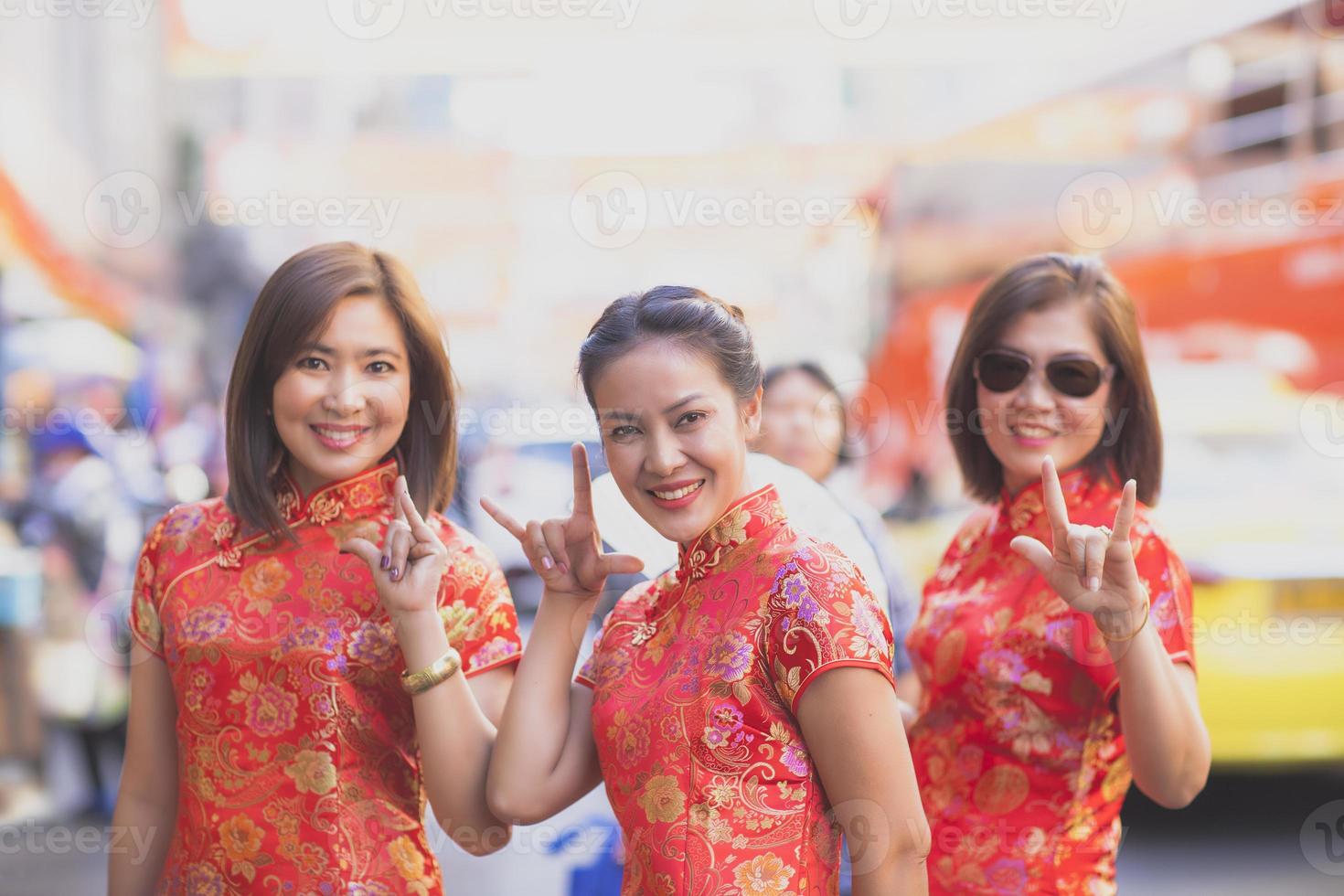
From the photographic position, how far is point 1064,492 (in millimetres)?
2256

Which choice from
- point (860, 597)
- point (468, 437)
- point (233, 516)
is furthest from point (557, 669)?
point (468, 437)

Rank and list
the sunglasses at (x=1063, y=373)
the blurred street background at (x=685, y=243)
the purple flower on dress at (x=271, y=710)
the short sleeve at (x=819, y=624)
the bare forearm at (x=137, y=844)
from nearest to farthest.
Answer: the short sleeve at (x=819, y=624) → the purple flower on dress at (x=271, y=710) → the bare forearm at (x=137, y=844) → the sunglasses at (x=1063, y=373) → the blurred street background at (x=685, y=243)

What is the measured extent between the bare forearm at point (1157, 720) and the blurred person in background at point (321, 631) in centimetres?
98

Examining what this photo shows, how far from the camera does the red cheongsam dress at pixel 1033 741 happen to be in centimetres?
200

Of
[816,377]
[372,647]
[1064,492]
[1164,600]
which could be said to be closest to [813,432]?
[816,377]

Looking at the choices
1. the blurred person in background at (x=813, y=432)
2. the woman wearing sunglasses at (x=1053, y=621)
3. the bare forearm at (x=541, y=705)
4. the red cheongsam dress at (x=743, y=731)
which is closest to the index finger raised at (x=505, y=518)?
the bare forearm at (x=541, y=705)

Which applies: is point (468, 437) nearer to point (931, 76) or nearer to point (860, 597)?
point (931, 76)

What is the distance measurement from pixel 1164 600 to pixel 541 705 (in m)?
1.01

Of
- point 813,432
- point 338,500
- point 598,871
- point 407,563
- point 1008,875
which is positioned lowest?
point 598,871

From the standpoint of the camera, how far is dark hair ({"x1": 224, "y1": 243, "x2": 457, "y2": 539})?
2.00 meters

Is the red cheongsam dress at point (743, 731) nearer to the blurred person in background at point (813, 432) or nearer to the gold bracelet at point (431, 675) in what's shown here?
the gold bracelet at point (431, 675)

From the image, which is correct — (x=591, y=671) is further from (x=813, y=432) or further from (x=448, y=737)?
(x=813, y=432)

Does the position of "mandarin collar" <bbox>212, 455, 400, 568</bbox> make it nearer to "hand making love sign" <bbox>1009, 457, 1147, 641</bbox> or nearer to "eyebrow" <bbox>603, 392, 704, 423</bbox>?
"eyebrow" <bbox>603, 392, 704, 423</bbox>

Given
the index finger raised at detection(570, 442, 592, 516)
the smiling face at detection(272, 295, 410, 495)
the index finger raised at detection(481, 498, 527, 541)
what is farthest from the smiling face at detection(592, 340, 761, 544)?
the smiling face at detection(272, 295, 410, 495)
